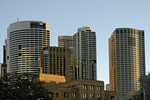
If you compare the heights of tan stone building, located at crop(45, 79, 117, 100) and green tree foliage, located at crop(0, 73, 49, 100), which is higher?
green tree foliage, located at crop(0, 73, 49, 100)

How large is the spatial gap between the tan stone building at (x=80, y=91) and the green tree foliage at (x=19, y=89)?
2675cm

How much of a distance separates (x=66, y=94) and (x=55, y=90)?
4568 millimetres

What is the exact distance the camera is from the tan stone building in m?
119

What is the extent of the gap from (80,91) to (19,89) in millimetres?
36365

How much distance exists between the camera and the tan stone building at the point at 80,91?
119000 millimetres

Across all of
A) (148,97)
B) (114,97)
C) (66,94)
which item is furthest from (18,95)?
(148,97)

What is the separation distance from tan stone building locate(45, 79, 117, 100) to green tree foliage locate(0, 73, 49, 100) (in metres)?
26.7

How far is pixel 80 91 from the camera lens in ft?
397

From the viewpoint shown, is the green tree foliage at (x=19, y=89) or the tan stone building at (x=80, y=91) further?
the tan stone building at (x=80, y=91)

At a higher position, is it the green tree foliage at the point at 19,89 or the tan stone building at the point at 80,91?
the green tree foliage at the point at 19,89

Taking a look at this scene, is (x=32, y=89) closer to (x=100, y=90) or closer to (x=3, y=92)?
(x=3, y=92)

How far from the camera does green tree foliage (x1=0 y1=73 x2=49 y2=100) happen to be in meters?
87.2

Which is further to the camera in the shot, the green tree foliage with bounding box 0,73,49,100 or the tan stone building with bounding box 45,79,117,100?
the tan stone building with bounding box 45,79,117,100

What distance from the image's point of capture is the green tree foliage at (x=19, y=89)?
286 feet
